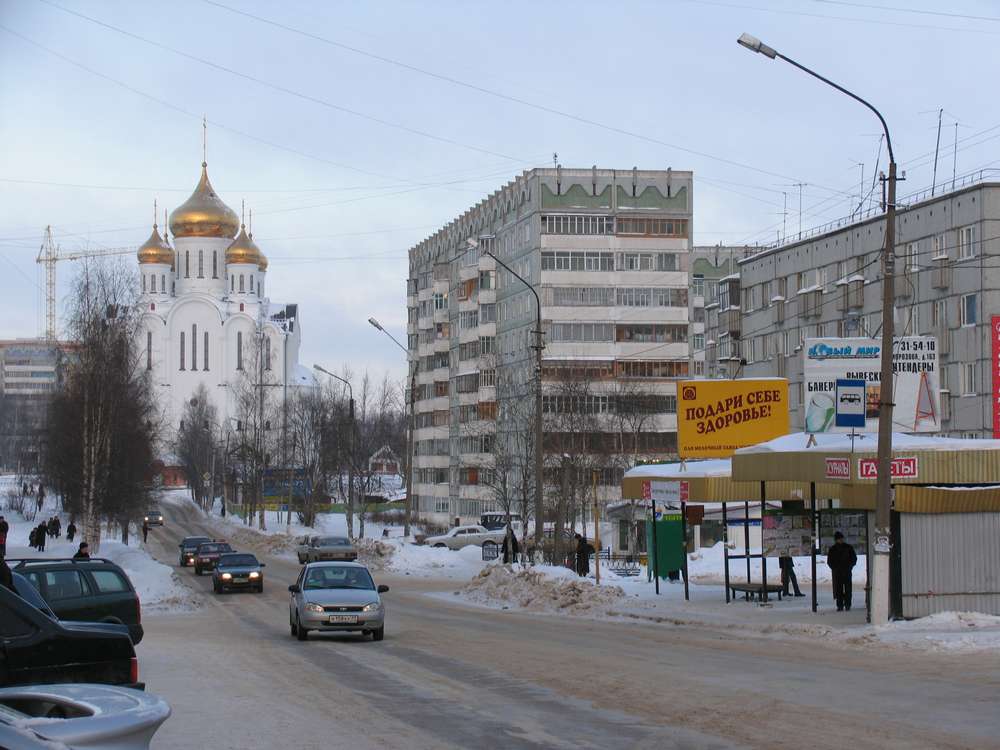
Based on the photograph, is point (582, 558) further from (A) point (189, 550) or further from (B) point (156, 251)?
(B) point (156, 251)

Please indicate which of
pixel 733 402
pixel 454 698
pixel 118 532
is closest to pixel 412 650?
pixel 454 698

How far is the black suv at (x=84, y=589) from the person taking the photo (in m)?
19.3

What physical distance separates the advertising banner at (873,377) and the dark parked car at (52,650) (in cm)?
2156

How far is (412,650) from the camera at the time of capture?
69.9 feet

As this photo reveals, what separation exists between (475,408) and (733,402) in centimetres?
5725

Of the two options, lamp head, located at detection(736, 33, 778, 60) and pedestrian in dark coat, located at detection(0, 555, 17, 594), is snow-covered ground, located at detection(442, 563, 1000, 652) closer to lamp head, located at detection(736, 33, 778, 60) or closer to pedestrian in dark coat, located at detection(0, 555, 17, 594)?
lamp head, located at detection(736, 33, 778, 60)

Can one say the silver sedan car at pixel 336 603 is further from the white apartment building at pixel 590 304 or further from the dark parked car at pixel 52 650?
the white apartment building at pixel 590 304

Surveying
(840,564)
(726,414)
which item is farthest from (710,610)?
(726,414)

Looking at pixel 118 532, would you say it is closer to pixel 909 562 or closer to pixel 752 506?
pixel 752 506

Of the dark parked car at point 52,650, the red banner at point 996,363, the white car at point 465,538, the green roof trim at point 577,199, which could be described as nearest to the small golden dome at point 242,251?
the green roof trim at point 577,199

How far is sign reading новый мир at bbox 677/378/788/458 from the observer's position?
130ft

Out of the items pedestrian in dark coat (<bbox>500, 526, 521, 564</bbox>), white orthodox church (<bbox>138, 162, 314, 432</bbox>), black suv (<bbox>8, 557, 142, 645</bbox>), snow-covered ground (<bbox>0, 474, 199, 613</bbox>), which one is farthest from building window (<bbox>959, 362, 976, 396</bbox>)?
white orthodox church (<bbox>138, 162, 314, 432</bbox>)

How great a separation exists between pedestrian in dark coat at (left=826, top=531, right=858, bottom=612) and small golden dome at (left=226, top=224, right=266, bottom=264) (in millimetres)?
126570

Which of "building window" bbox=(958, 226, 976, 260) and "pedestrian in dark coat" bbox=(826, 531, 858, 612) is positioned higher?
"building window" bbox=(958, 226, 976, 260)
